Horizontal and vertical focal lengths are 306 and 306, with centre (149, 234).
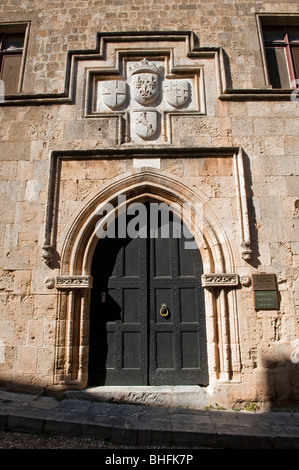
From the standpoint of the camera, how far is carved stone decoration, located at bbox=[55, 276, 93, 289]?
4.30m

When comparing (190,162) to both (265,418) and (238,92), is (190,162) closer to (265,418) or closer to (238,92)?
(238,92)

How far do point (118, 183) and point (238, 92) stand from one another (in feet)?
8.27

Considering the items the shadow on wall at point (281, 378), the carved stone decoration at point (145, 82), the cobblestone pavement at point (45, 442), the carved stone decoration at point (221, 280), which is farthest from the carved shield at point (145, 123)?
the cobblestone pavement at point (45, 442)

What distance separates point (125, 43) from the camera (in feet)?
17.8

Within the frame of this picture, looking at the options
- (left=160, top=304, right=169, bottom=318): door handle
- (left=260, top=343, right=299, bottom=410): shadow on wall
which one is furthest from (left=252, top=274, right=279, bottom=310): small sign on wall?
(left=160, top=304, right=169, bottom=318): door handle

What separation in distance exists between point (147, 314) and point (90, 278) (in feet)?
3.26

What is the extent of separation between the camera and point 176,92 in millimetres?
5141

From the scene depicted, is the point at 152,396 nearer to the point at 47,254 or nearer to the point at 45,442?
the point at 45,442

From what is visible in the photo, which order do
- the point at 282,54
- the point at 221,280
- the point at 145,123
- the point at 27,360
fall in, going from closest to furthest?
the point at 27,360 < the point at 221,280 < the point at 145,123 < the point at 282,54

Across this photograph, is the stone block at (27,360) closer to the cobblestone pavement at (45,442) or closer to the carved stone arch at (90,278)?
the carved stone arch at (90,278)

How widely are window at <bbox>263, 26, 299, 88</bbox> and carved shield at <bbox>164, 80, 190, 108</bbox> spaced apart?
164 centimetres

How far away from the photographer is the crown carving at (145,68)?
17.1ft

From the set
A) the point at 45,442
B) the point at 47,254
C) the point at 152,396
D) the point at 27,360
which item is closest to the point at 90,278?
the point at 47,254

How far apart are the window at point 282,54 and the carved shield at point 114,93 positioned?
2691 mm
